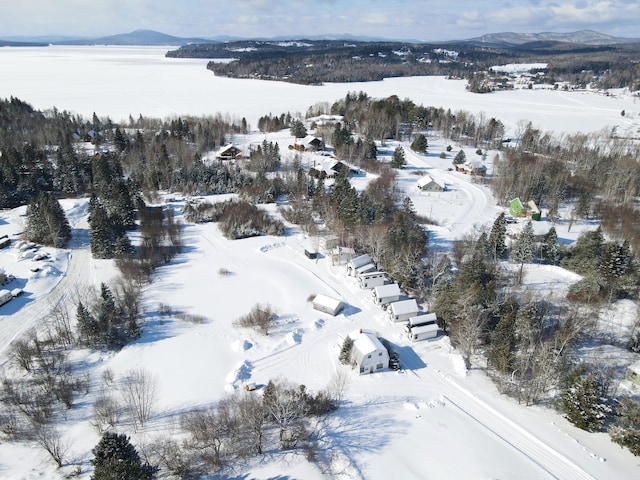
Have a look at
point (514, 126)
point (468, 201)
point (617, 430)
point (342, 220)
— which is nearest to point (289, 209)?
point (342, 220)

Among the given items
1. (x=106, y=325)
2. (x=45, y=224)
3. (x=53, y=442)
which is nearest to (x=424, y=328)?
(x=106, y=325)

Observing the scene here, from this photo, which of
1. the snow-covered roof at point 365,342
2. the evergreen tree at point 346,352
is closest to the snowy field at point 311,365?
the evergreen tree at point 346,352

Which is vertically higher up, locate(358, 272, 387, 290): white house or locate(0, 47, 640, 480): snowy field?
locate(358, 272, 387, 290): white house

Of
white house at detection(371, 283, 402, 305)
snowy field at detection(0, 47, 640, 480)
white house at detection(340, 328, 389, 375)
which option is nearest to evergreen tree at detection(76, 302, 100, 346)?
snowy field at detection(0, 47, 640, 480)

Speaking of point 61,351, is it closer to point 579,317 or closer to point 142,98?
point 579,317

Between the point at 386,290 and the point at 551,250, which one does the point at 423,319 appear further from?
the point at 551,250

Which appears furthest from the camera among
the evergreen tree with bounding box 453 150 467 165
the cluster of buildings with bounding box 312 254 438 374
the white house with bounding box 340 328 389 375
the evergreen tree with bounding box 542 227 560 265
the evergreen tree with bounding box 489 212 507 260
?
the evergreen tree with bounding box 453 150 467 165

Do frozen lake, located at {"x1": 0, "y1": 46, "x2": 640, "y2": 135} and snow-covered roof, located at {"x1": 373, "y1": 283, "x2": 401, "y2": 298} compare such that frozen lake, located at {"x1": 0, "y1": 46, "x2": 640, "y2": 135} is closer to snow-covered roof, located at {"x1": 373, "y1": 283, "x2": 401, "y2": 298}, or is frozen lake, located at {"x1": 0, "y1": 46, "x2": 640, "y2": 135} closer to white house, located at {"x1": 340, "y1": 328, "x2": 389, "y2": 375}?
snow-covered roof, located at {"x1": 373, "y1": 283, "x2": 401, "y2": 298}

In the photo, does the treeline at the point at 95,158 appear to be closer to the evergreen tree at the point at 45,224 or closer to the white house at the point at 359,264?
the evergreen tree at the point at 45,224
